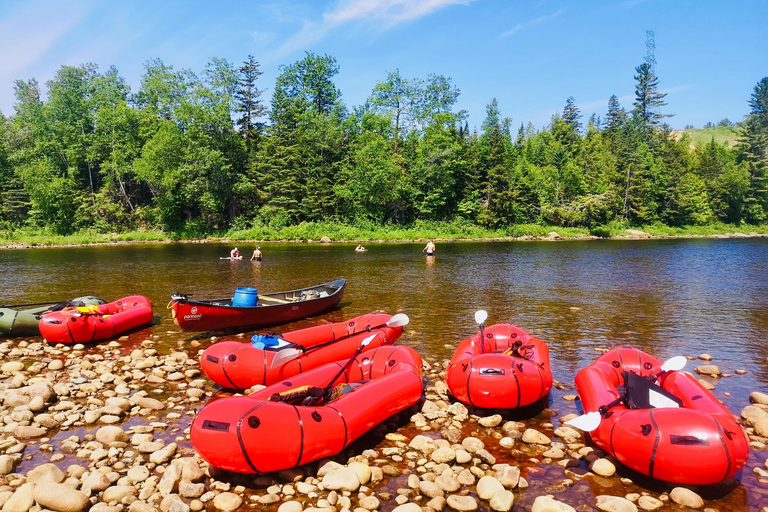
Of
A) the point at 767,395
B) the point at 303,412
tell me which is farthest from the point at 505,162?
the point at 303,412

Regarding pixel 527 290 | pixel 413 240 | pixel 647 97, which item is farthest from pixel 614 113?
pixel 527 290

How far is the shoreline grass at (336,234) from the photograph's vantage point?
4512 centimetres

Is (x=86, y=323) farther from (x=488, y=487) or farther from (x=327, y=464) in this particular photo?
(x=488, y=487)

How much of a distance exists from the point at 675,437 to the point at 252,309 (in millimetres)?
10447

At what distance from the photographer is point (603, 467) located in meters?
5.84

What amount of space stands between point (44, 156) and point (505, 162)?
55.2 meters

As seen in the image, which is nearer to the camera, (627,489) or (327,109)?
(627,489)

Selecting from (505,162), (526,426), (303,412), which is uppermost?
(505,162)

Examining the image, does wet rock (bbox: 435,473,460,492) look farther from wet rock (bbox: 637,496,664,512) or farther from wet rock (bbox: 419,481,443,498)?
wet rock (bbox: 637,496,664,512)

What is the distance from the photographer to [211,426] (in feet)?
17.8

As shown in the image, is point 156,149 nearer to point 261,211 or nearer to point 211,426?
point 261,211

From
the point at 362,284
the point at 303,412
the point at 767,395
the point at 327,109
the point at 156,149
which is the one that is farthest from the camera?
the point at 327,109

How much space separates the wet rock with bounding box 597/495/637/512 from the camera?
4.97 metres

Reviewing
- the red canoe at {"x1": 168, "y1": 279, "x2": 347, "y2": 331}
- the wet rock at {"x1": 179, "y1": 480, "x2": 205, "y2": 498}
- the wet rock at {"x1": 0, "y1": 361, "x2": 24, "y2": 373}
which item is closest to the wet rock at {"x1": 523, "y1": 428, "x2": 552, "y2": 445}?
the wet rock at {"x1": 179, "y1": 480, "x2": 205, "y2": 498}
